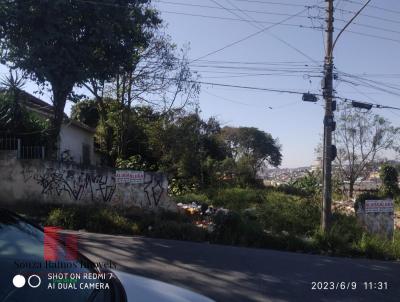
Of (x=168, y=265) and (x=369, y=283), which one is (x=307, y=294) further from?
(x=168, y=265)

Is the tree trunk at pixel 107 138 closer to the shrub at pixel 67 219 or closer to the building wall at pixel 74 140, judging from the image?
the building wall at pixel 74 140

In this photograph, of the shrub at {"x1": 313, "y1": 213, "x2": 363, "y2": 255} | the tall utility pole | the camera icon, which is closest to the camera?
the camera icon

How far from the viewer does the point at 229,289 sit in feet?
23.8

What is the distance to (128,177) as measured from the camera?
15922 millimetres

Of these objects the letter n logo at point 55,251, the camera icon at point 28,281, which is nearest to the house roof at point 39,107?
the letter n logo at point 55,251

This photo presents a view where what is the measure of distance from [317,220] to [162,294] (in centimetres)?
1382

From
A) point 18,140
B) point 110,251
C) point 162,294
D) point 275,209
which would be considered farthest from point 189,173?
point 162,294

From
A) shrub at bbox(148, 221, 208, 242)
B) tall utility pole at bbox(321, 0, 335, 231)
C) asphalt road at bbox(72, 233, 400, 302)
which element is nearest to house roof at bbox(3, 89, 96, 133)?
shrub at bbox(148, 221, 208, 242)

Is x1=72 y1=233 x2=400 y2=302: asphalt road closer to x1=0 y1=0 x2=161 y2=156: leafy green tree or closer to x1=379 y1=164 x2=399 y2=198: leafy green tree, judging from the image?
x1=0 y1=0 x2=161 y2=156: leafy green tree

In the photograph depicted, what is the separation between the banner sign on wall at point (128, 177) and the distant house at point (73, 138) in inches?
220

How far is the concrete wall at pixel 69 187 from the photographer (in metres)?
15.9

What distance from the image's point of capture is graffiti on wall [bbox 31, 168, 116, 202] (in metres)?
15.9

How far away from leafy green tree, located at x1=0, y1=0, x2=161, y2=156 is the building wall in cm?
799

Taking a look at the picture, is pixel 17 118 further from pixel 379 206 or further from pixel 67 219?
pixel 379 206
